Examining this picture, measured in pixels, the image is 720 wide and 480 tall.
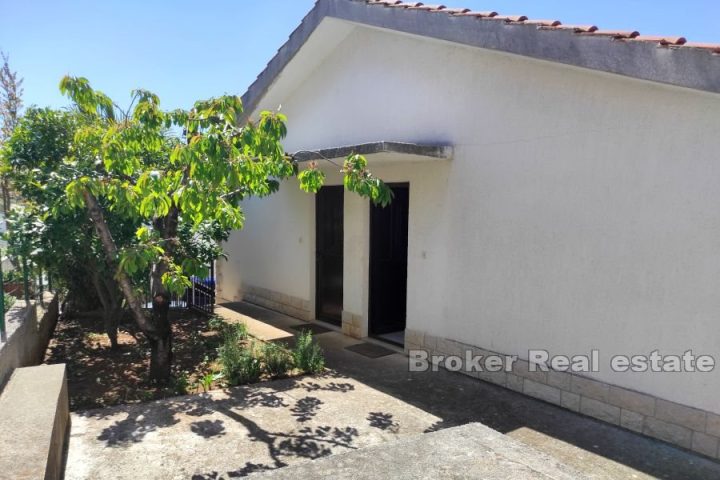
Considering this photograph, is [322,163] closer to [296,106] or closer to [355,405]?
[296,106]

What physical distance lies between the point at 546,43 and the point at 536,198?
4.98ft

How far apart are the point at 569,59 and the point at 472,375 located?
3.66 m

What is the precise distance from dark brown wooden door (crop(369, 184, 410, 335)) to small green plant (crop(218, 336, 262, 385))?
2351 millimetres

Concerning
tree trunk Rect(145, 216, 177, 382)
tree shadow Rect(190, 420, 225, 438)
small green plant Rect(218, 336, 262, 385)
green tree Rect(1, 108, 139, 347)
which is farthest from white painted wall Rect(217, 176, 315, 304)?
tree shadow Rect(190, 420, 225, 438)

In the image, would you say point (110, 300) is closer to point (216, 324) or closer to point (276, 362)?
point (216, 324)

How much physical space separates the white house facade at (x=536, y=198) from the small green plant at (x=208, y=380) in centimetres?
250

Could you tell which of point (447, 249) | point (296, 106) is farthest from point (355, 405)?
point (296, 106)

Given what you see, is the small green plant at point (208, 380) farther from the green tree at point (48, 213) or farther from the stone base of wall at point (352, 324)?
the stone base of wall at point (352, 324)

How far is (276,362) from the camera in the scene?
567 centimetres

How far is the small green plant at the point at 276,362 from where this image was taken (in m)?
5.63

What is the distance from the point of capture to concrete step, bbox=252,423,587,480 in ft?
6.29

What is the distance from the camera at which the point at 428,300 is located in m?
6.13

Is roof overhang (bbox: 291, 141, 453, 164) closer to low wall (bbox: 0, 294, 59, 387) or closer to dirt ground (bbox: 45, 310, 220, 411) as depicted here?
dirt ground (bbox: 45, 310, 220, 411)

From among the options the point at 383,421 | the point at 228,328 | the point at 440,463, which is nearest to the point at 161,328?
the point at 228,328
